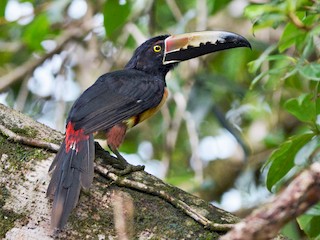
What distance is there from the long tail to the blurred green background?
3.46 ft

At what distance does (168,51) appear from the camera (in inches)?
161

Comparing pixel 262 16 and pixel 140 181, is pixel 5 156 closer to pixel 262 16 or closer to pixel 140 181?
pixel 140 181

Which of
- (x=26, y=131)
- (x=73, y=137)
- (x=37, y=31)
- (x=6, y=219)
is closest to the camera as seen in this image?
(x=6, y=219)

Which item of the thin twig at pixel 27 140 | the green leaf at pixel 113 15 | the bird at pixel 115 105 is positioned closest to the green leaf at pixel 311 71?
the bird at pixel 115 105

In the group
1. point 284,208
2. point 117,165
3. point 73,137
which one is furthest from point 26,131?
point 284,208

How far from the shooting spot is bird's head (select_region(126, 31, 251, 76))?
3.85m

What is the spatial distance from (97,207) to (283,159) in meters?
0.75

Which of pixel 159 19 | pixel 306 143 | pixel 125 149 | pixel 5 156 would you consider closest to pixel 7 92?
pixel 125 149

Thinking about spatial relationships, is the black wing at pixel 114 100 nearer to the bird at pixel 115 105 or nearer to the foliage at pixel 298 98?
the bird at pixel 115 105

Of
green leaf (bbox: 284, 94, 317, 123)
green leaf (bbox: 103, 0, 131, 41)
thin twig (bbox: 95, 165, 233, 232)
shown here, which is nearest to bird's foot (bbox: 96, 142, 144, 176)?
thin twig (bbox: 95, 165, 233, 232)

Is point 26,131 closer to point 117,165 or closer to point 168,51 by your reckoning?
point 117,165

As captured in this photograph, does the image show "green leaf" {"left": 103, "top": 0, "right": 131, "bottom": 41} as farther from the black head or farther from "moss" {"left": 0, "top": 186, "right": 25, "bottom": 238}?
"moss" {"left": 0, "top": 186, "right": 25, "bottom": 238}

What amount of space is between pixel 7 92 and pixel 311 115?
298cm

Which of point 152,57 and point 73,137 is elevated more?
point 73,137
